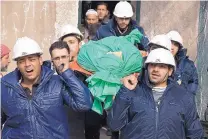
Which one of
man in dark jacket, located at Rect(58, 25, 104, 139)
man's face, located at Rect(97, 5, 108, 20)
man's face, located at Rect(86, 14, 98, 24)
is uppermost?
man's face, located at Rect(97, 5, 108, 20)

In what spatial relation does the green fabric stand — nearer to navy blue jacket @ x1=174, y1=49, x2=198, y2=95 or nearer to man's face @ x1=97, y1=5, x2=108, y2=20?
navy blue jacket @ x1=174, y1=49, x2=198, y2=95

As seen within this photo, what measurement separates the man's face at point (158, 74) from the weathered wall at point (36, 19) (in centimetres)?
359

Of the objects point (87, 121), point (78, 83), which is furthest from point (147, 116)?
point (87, 121)

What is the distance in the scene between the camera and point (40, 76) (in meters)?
4.31

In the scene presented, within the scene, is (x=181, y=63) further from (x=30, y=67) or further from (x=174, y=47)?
→ (x=30, y=67)

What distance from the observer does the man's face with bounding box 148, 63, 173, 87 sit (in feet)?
14.3

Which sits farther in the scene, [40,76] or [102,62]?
[102,62]

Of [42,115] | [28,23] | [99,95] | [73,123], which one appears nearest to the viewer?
[42,115]

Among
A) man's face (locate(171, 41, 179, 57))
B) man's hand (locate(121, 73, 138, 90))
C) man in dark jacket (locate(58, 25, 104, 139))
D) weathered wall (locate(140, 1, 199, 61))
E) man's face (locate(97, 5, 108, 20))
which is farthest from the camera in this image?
man's face (locate(97, 5, 108, 20))

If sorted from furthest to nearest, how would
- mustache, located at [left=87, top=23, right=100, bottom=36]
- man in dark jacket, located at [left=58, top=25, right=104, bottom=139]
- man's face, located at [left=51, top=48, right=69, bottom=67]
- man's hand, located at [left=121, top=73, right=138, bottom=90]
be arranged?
mustache, located at [left=87, top=23, right=100, bottom=36] → man in dark jacket, located at [left=58, top=25, right=104, bottom=139] → man's face, located at [left=51, top=48, right=69, bottom=67] → man's hand, located at [left=121, top=73, right=138, bottom=90]

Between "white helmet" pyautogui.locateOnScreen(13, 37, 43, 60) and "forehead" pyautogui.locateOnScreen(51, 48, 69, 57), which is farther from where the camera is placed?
"forehead" pyautogui.locateOnScreen(51, 48, 69, 57)

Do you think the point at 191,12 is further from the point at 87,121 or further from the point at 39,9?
the point at 87,121

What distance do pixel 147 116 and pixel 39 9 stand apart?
4.14 metres

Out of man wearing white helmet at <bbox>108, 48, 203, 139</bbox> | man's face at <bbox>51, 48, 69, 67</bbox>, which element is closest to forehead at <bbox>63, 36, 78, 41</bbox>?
man's face at <bbox>51, 48, 69, 67</bbox>
